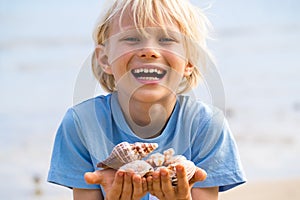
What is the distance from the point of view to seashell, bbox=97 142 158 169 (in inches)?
52.9

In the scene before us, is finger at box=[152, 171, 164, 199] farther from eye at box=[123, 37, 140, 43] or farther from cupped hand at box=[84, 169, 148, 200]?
eye at box=[123, 37, 140, 43]

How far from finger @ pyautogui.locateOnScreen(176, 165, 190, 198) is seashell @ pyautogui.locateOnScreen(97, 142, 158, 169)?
0.26 ft

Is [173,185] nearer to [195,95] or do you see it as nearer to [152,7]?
[195,95]

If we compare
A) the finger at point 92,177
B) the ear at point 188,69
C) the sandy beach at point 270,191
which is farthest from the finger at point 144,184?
the sandy beach at point 270,191

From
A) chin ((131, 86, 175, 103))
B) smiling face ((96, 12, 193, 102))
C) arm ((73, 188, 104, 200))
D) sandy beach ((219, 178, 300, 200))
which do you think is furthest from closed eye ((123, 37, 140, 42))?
sandy beach ((219, 178, 300, 200))

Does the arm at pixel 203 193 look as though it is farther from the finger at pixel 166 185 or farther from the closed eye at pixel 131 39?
the closed eye at pixel 131 39

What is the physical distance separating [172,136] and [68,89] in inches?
91.1

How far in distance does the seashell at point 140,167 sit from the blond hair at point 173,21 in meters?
0.29

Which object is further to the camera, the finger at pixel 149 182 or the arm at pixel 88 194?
the arm at pixel 88 194

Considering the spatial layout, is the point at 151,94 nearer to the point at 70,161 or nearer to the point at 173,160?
the point at 173,160

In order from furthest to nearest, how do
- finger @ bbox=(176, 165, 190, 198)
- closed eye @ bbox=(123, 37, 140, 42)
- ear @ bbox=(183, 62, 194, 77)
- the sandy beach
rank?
the sandy beach < ear @ bbox=(183, 62, 194, 77) < closed eye @ bbox=(123, 37, 140, 42) < finger @ bbox=(176, 165, 190, 198)

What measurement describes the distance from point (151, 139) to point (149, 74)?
188 millimetres

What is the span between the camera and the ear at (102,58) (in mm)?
1549

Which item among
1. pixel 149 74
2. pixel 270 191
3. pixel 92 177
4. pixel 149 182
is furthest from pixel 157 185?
pixel 270 191
